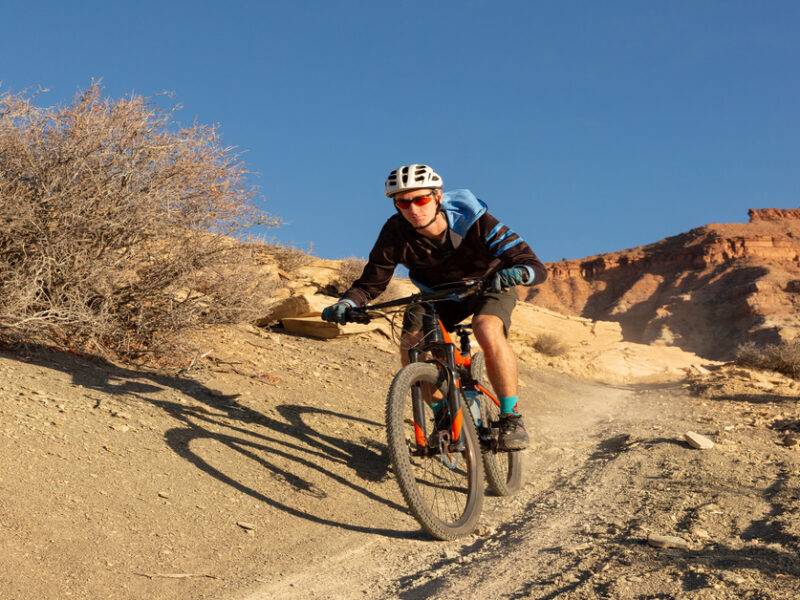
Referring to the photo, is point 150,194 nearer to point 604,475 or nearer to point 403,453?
point 403,453

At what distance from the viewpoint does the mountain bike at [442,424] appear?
366 cm

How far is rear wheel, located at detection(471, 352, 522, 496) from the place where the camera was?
457 cm

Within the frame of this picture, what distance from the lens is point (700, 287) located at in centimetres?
5612

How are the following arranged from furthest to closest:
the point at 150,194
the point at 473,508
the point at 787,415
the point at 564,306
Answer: the point at 564,306 → the point at 787,415 → the point at 150,194 → the point at 473,508

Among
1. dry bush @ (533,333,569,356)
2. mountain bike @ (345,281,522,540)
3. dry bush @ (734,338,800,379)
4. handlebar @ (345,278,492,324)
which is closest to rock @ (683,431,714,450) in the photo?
mountain bike @ (345,281,522,540)

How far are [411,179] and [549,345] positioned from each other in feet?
47.3

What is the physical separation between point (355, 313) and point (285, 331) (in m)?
7.68

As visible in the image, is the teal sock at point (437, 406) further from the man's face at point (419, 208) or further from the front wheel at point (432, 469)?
the man's face at point (419, 208)

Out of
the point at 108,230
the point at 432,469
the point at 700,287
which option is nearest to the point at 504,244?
the point at 432,469

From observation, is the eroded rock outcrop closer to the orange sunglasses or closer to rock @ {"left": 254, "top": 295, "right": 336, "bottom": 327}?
rock @ {"left": 254, "top": 295, "right": 336, "bottom": 327}

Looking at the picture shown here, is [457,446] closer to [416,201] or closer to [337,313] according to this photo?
[337,313]

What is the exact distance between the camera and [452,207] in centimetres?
436

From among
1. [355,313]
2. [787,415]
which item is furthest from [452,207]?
[787,415]

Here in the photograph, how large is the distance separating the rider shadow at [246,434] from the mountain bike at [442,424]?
13.1 inches
